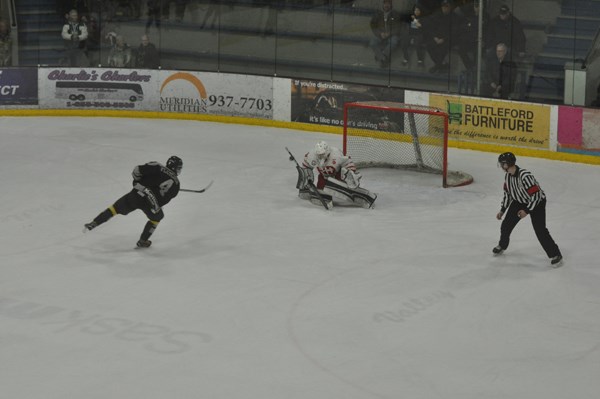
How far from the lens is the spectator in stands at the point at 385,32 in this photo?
17.2 m

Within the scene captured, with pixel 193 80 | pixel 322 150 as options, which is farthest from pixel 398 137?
pixel 193 80

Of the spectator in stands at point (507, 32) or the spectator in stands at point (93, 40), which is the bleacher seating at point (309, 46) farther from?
the spectator in stands at point (93, 40)

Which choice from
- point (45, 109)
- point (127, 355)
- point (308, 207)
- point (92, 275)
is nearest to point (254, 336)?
point (127, 355)

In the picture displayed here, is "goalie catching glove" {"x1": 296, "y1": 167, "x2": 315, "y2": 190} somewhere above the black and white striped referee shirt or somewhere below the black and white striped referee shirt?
below

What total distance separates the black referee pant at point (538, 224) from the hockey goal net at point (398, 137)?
10.7 feet

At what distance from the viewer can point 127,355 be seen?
8.62m

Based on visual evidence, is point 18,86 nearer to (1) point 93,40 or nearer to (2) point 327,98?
(1) point 93,40

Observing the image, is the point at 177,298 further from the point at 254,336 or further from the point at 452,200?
the point at 452,200

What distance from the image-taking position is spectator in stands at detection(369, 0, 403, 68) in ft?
56.3

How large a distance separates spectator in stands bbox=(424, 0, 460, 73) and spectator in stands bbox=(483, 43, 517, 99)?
69cm

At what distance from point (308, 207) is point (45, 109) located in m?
6.95

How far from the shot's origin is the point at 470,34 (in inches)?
645

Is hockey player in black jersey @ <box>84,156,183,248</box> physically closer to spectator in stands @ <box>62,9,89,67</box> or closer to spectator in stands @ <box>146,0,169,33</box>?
spectator in stands @ <box>62,9,89,67</box>

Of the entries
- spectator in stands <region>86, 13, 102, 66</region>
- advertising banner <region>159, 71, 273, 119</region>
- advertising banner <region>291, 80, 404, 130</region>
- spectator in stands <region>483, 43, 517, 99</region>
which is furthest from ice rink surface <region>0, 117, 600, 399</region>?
spectator in stands <region>86, 13, 102, 66</region>
